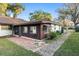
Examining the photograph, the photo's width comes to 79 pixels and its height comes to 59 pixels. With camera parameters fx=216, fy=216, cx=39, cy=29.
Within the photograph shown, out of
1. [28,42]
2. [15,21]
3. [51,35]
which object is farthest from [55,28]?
[15,21]

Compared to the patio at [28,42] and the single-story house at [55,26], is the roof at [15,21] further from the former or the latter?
the patio at [28,42]

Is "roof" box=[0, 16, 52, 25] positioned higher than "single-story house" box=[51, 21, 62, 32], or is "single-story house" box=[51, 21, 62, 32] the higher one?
"roof" box=[0, 16, 52, 25]

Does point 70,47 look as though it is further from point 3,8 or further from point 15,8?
point 3,8

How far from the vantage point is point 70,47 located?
19.1 feet

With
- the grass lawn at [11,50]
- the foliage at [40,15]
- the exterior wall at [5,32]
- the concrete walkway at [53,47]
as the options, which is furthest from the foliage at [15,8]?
the concrete walkway at [53,47]

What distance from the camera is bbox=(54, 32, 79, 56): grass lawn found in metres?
5.73

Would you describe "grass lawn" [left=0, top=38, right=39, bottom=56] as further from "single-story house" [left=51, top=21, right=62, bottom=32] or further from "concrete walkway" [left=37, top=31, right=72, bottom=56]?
"single-story house" [left=51, top=21, right=62, bottom=32]

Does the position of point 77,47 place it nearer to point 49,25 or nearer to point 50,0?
point 49,25

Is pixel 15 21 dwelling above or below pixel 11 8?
below

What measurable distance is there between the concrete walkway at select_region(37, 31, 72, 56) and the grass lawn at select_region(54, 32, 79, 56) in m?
0.11

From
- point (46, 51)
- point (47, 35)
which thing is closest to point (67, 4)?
point (47, 35)

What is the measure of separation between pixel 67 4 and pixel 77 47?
119 centimetres

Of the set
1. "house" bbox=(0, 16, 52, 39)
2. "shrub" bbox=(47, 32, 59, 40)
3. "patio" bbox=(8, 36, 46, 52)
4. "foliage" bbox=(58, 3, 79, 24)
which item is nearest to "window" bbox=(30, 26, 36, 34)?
"house" bbox=(0, 16, 52, 39)

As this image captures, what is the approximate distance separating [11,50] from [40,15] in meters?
1.23
